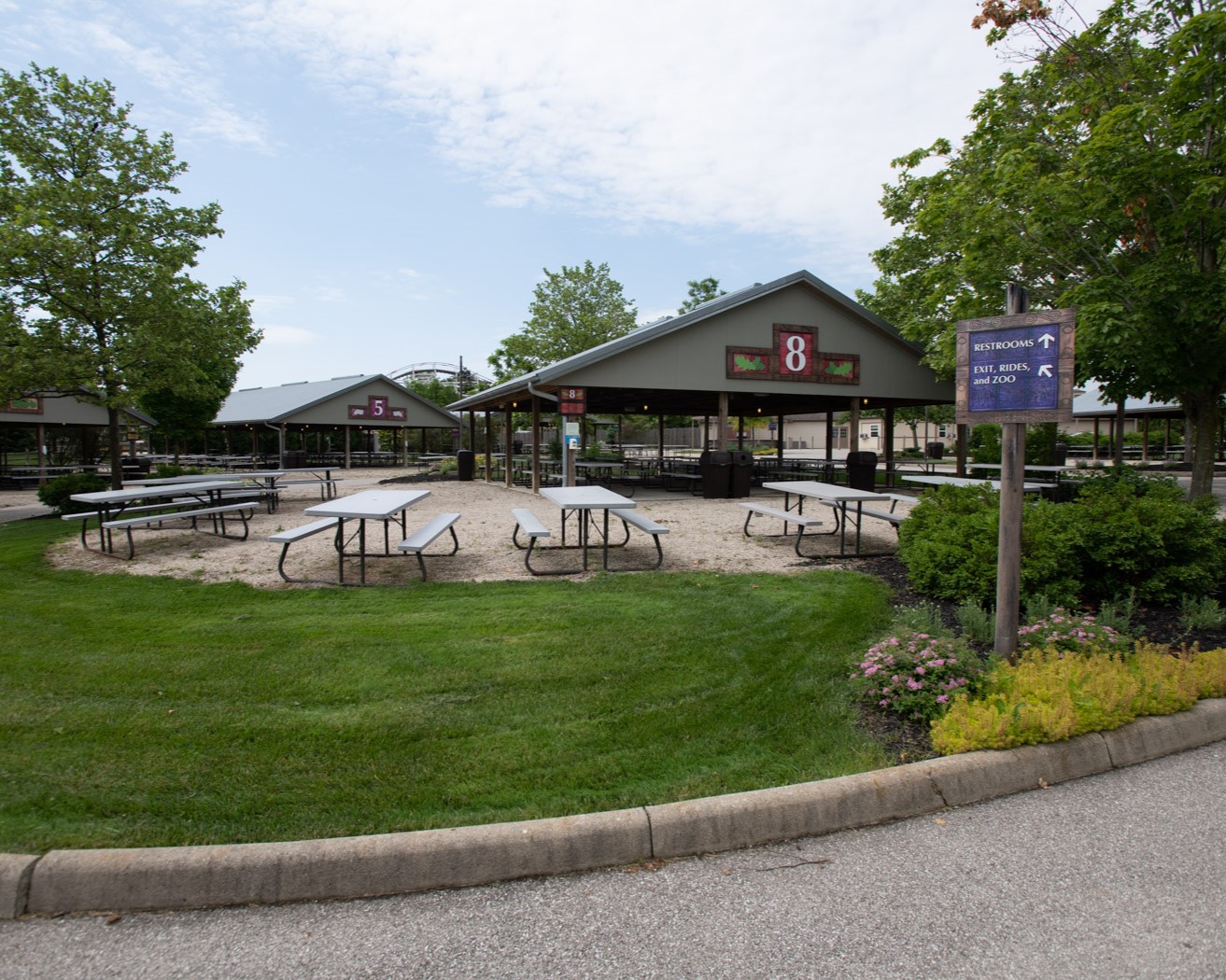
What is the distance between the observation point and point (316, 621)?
5.36 m

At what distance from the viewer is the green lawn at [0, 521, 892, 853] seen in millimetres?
2875

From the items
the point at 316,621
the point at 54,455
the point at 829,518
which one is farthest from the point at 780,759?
the point at 54,455

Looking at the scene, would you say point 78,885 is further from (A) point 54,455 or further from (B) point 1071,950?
(A) point 54,455

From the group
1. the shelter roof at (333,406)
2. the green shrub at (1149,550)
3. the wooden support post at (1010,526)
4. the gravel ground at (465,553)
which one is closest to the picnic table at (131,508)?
the gravel ground at (465,553)

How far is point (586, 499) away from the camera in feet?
26.1

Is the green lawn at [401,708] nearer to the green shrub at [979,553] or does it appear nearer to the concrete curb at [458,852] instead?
the concrete curb at [458,852]

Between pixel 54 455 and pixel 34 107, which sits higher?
pixel 34 107

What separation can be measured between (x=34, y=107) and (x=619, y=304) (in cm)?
2764

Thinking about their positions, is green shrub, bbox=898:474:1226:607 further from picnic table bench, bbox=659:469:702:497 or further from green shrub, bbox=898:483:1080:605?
picnic table bench, bbox=659:469:702:497

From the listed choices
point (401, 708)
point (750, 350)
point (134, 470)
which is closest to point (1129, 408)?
point (750, 350)

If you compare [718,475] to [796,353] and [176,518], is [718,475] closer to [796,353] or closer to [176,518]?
[796,353]

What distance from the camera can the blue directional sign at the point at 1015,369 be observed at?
4.07m

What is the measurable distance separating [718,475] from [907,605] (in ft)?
32.2

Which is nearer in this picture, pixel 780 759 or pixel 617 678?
pixel 780 759
